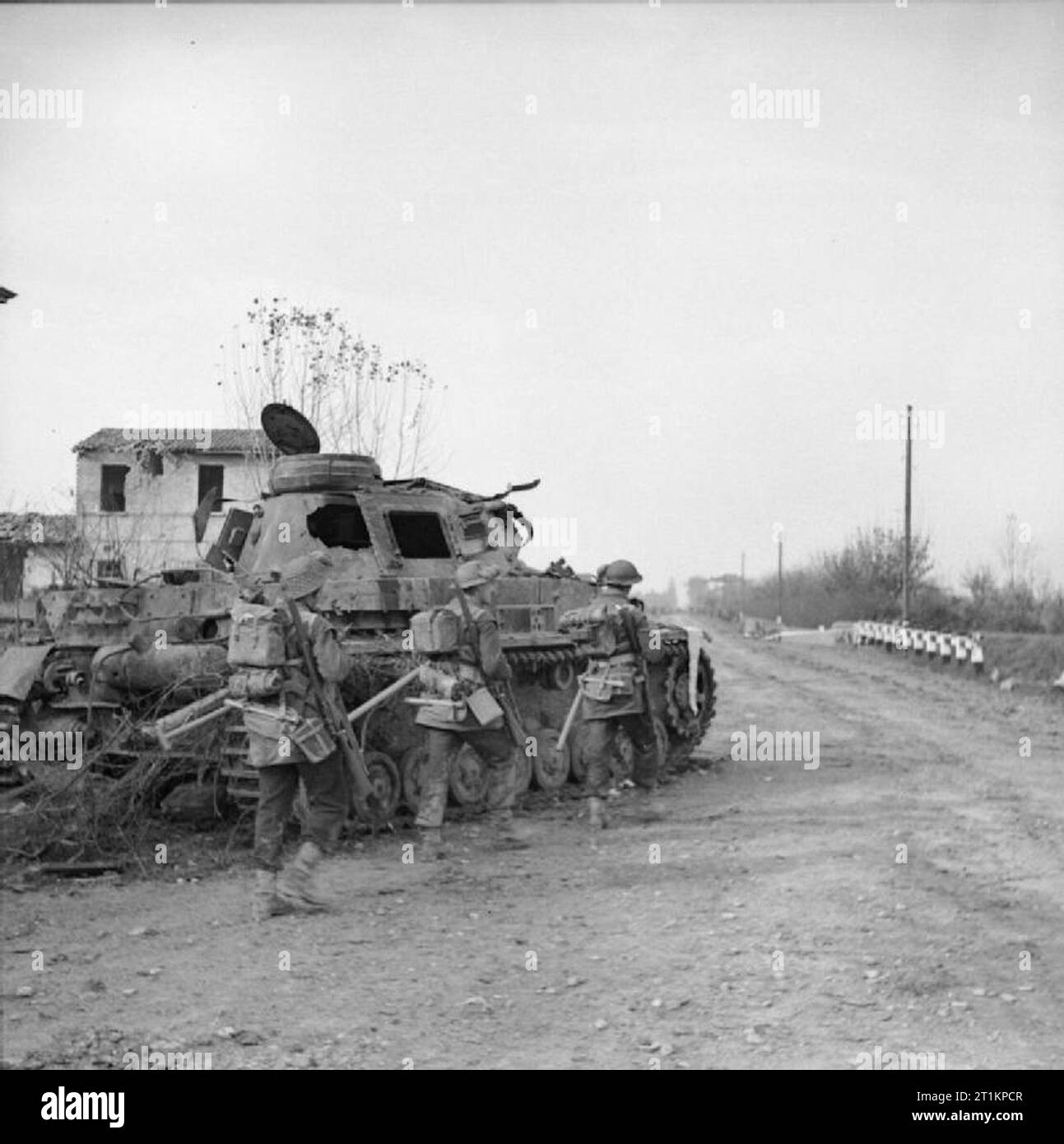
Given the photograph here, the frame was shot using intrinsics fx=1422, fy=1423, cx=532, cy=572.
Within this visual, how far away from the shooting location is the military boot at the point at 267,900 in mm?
7262

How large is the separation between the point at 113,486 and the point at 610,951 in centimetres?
3430

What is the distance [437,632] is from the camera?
9.05 meters

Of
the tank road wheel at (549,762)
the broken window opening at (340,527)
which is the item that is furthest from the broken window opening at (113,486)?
the tank road wheel at (549,762)

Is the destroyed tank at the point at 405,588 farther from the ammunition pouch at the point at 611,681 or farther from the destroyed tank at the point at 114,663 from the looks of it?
the ammunition pouch at the point at 611,681

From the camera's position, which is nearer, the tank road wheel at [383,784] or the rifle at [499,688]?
the rifle at [499,688]

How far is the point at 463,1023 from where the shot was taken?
544cm

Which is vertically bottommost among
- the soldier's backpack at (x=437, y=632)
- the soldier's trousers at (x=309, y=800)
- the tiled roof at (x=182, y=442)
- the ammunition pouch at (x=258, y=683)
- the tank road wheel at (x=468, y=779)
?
the tank road wheel at (x=468, y=779)

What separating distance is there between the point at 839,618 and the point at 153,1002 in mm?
48163

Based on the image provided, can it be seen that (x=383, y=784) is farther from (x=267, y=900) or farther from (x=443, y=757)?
(x=267, y=900)

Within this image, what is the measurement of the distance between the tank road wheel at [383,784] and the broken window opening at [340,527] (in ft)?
7.04

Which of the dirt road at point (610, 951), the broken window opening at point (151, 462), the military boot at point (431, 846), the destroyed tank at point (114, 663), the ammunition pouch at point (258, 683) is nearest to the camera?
the dirt road at point (610, 951)

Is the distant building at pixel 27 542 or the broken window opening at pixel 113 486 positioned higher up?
the broken window opening at pixel 113 486
